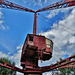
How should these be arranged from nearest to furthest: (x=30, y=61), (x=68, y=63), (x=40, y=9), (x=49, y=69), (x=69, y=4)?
1. (x=68, y=63)
2. (x=49, y=69)
3. (x=30, y=61)
4. (x=69, y=4)
5. (x=40, y=9)

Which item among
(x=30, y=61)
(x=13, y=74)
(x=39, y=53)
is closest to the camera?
(x=39, y=53)

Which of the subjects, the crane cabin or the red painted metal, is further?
the crane cabin

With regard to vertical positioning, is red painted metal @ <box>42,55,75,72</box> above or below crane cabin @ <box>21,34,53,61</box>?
below

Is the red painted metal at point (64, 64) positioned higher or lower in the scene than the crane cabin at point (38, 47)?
lower

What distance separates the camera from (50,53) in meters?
15.5

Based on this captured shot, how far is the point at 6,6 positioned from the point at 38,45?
18178 mm

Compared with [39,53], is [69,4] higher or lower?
higher

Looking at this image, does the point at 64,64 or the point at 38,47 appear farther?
the point at 38,47

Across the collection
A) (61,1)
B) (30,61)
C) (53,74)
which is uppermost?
(61,1)

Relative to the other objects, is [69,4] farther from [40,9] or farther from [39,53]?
[39,53]

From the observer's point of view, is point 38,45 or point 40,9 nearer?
point 38,45

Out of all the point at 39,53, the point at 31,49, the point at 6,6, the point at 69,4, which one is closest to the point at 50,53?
the point at 39,53

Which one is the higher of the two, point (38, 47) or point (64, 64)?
point (38, 47)

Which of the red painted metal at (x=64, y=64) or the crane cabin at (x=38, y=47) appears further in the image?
the crane cabin at (x=38, y=47)
